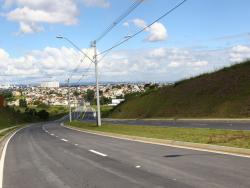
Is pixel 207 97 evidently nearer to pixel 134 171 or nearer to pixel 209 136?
pixel 209 136

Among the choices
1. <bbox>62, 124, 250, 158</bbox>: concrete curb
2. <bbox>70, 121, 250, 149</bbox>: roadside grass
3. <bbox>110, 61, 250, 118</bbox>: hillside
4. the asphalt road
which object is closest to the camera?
the asphalt road

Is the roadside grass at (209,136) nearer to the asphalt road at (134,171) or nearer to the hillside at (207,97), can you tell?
the asphalt road at (134,171)

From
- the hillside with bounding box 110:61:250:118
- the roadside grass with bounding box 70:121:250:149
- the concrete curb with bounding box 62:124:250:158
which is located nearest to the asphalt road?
the concrete curb with bounding box 62:124:250:158

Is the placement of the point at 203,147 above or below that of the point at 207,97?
below

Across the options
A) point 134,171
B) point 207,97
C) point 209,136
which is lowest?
point 134,171

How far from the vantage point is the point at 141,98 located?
98.3 metres

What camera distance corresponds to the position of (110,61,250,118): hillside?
58.9 meters

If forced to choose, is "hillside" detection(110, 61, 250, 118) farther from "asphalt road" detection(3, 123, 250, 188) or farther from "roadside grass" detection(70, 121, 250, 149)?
"asphalt road" detection(3, 123, 250, 188)

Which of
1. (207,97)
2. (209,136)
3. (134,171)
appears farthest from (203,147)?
(207,97)

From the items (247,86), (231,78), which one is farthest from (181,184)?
(231,78)

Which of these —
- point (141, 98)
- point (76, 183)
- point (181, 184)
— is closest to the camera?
point (181, 184)

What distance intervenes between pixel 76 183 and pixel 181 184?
2486 mm

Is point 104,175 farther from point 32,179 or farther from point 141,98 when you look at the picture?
point 141,98

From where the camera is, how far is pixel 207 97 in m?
67.6
